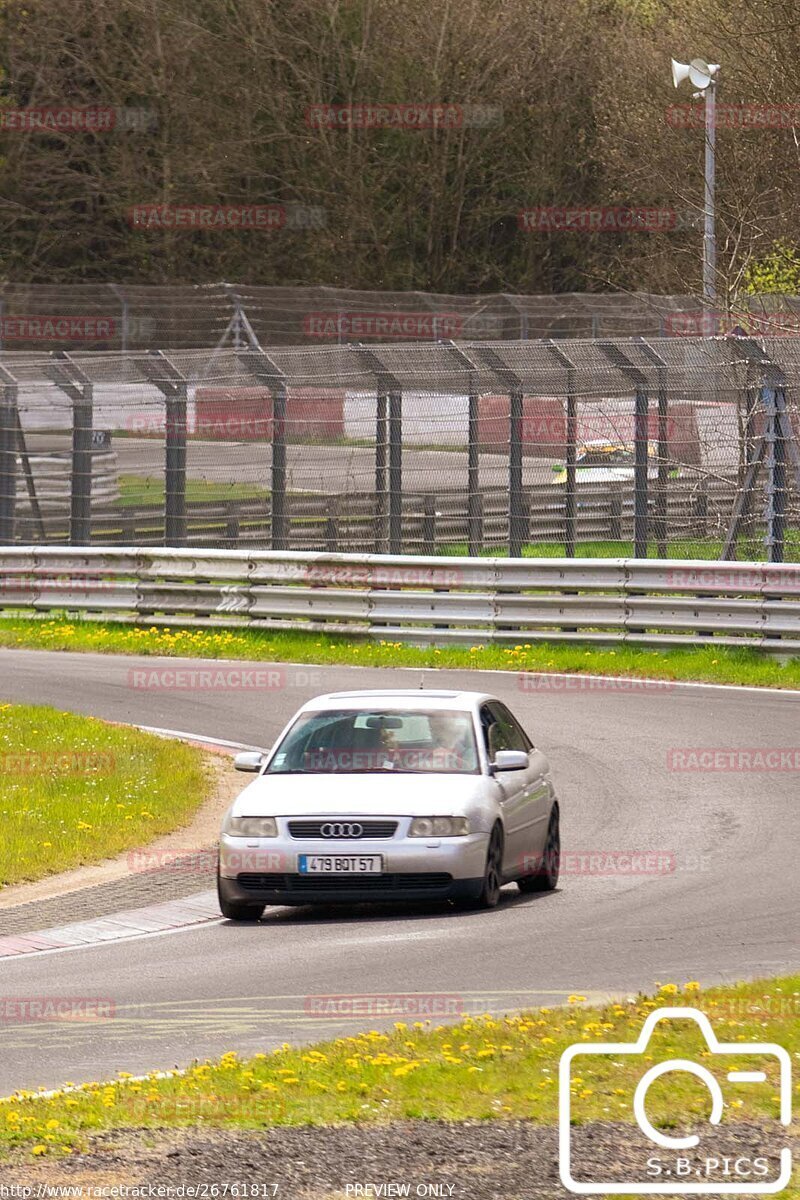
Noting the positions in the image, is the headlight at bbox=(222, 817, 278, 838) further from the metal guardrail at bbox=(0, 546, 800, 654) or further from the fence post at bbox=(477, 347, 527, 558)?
the fence post at bbox=(477, 347, 527, 558)

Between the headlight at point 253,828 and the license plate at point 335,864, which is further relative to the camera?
the headlight at point 253,828

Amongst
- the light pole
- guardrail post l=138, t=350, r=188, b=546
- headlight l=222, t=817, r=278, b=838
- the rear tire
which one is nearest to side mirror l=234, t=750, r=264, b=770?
headlight l=222, t=817, r=278, b=838

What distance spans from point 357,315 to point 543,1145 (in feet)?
122

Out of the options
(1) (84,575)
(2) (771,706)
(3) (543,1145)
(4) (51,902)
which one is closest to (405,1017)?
(3) (543,1145)

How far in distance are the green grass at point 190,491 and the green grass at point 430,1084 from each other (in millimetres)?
18726

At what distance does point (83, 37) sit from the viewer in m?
52.8

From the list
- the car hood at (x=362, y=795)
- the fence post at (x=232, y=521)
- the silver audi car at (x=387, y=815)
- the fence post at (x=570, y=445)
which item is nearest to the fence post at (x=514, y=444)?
the fence post at (x=570, y=445)

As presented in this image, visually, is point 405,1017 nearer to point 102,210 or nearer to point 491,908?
point 491,908

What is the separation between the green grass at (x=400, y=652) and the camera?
21.5 m

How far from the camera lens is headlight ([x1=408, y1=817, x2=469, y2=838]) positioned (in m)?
11.4

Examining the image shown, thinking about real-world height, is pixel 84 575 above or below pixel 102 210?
below

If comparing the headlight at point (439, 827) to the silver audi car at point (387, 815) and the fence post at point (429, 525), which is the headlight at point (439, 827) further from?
the fence post at point (429, 525)

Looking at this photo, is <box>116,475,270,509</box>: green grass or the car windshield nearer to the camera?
the car windshield

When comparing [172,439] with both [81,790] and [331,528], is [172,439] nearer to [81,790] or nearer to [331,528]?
[331,528]
